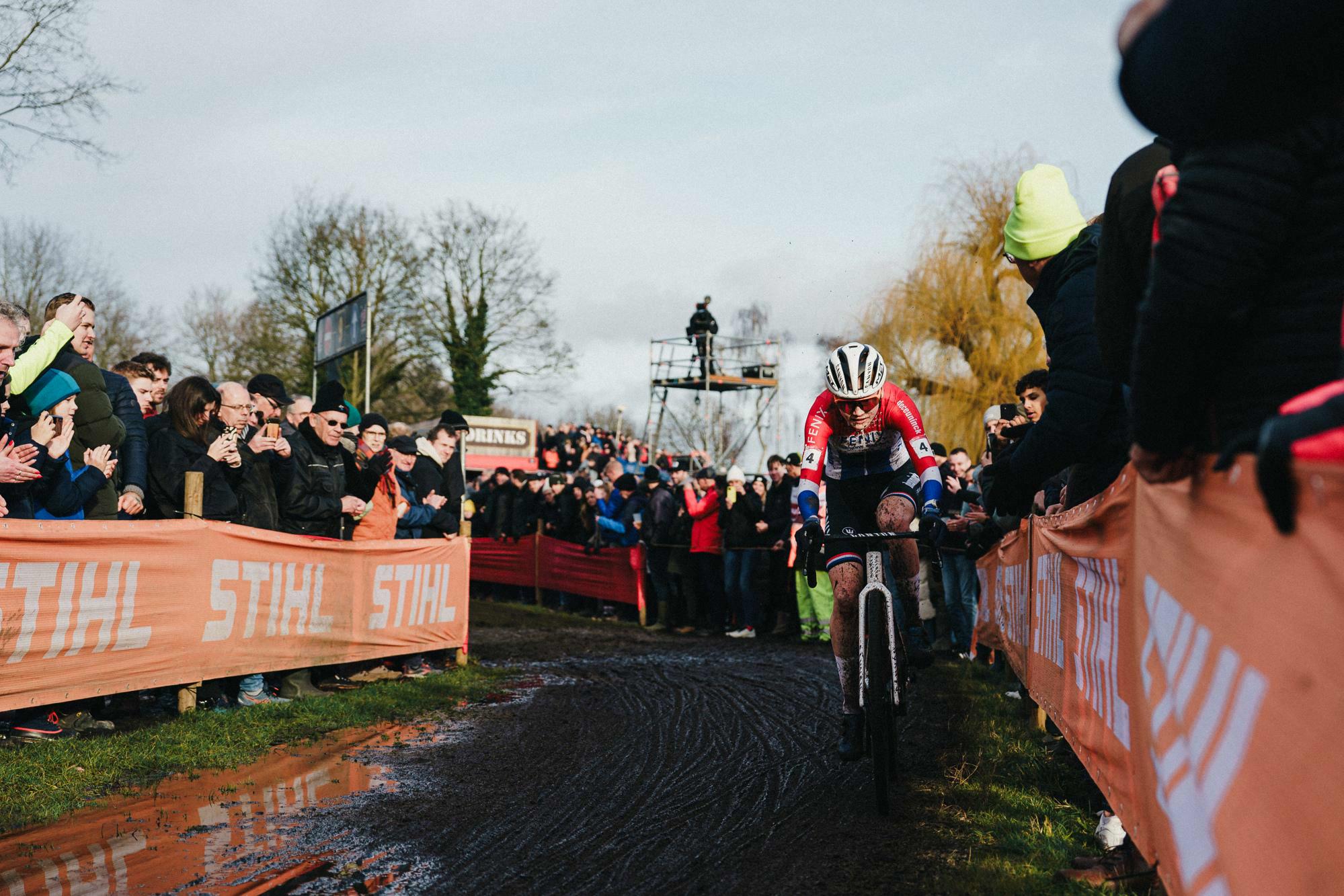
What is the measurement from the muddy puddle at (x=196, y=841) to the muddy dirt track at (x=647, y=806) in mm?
174

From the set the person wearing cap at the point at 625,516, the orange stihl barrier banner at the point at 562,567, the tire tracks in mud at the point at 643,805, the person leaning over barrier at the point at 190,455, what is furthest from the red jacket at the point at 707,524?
the person leaning over barrier at the point at 190,455

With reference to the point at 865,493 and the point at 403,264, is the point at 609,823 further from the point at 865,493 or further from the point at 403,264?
the point at 403,264

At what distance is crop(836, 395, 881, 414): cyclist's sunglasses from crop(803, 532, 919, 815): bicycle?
2.47 ft

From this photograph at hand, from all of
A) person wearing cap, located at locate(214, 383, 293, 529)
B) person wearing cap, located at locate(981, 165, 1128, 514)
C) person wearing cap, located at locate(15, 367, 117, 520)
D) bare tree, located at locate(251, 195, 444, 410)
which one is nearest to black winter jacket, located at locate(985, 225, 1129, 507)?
person wearing cap, located at locate(981, 165, 1128, 514)

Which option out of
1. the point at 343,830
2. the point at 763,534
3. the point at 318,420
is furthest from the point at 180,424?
the point at 763,534

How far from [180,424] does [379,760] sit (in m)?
3.19

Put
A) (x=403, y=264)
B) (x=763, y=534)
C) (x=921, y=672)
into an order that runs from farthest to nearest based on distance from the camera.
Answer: (x=403, y=264) → (x=763, y=534) → (x=921, y=672)

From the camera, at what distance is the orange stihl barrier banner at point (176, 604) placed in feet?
20.6

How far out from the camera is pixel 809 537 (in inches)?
226

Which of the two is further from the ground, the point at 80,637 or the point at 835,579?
the point at 835,579

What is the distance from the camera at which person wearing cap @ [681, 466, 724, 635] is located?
1599 centimetres

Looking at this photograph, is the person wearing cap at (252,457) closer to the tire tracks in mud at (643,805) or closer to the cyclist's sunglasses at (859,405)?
the tire tracks in mud at (643,805)

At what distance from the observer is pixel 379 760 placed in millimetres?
6605

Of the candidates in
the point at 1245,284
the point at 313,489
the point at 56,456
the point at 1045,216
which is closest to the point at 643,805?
the point at 1045,216
